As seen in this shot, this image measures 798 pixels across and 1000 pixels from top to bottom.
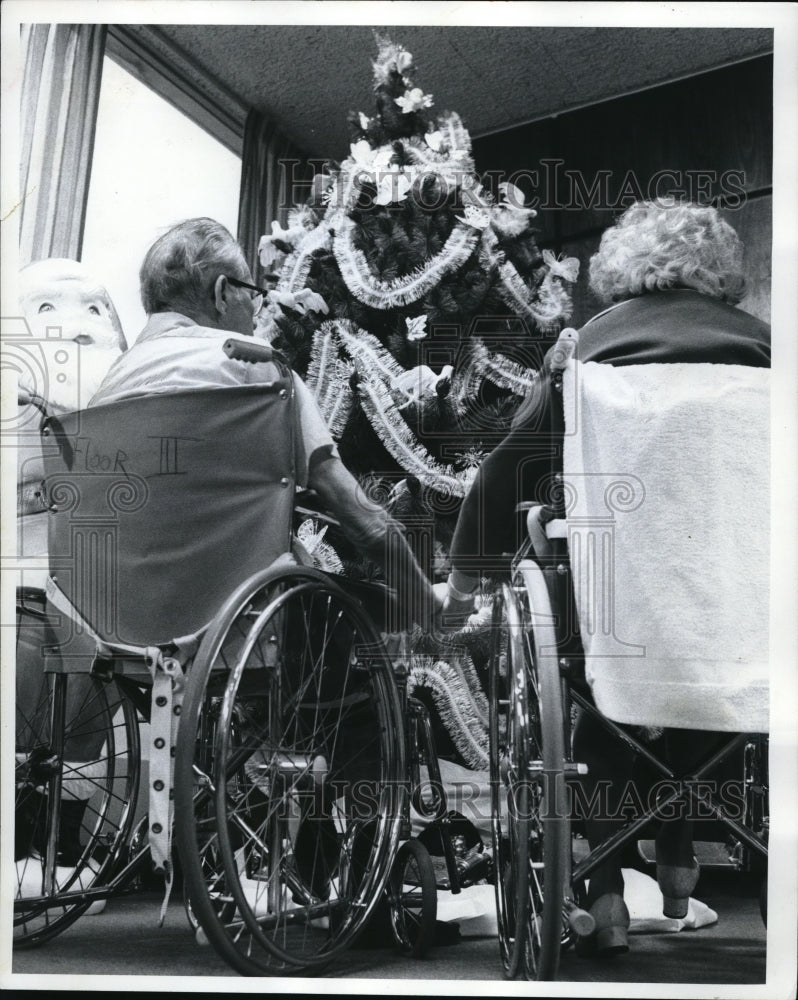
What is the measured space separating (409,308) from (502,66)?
47 centimetres

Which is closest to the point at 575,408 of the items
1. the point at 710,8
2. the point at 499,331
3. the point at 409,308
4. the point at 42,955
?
the point at 499,331

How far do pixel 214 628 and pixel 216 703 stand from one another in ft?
0.47

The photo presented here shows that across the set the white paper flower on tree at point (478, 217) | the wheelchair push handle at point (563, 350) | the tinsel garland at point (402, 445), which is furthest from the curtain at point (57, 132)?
the wheelchair push handle at point (563, 350)

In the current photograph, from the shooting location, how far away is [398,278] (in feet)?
6.73

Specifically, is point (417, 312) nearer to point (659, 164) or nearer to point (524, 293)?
point (524, 293)

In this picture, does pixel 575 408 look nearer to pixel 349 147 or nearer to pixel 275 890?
pixel 349 147

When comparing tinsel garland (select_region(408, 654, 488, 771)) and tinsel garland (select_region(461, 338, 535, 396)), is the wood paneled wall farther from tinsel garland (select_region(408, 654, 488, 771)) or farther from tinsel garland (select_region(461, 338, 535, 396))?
tinsel garland (select_region(408, 654, 488, 771))

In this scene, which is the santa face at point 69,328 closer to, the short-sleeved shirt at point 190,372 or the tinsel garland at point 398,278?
the short-sleeved shirt at point 190,372

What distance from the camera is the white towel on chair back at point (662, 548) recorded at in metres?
1.85

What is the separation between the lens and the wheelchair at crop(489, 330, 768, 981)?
5.63 feet

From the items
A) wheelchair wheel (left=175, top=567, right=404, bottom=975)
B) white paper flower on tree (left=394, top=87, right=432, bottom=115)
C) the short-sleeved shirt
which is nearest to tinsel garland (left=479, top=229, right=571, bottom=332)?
white paper flower on tree (left=394, top=87, right=432, bottom=115)

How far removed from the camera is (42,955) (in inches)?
78.1

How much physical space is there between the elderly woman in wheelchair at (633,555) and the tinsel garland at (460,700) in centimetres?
5

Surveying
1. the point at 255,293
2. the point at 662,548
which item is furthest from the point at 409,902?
the point at 255,293
